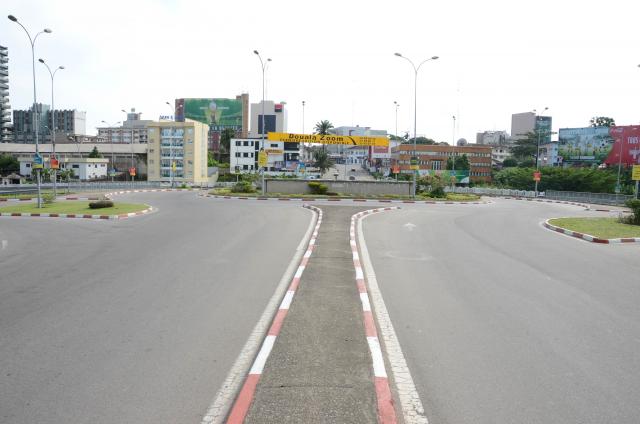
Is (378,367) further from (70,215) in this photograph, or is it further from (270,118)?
(270,118)

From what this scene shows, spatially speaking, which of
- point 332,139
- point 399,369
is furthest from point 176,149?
point 399,369

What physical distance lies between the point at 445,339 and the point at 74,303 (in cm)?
544

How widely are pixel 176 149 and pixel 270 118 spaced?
114 feet

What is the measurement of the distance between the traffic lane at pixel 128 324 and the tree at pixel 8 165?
8583 centimetres

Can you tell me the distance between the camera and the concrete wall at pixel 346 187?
41.3 m

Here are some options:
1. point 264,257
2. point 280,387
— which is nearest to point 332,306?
point 280,387

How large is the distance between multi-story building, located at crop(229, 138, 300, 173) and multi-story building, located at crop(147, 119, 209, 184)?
15340 millimetres

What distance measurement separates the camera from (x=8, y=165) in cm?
8656

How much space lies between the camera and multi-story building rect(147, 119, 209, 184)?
83.3 metres

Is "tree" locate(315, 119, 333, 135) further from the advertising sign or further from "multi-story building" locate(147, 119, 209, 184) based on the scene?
the advertising sign

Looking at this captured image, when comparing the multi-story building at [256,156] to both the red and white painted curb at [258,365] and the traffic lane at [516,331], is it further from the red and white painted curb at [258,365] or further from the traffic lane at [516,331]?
the red and white painted curb at [258,365]

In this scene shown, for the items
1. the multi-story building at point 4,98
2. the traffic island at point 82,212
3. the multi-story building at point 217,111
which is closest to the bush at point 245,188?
the traffic island at point 82,212

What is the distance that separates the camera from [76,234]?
1631 centimetres

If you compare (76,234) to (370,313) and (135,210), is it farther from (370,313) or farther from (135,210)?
(370,313)
